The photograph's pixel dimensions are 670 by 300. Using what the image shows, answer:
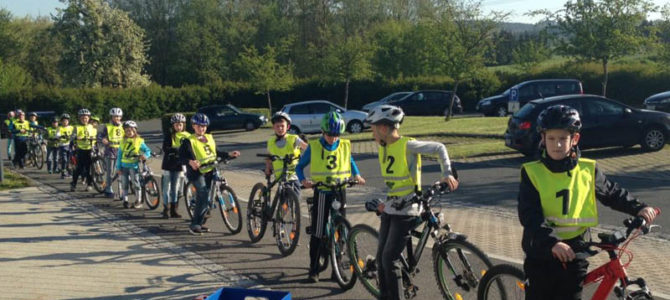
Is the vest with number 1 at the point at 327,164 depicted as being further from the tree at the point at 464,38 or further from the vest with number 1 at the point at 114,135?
the tree at the point at 464,38

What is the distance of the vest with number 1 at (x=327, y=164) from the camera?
6855mm

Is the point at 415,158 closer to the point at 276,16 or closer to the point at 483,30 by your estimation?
the point at 483,30

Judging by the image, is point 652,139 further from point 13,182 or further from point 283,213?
point 13,182

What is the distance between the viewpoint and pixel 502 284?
4645 mm

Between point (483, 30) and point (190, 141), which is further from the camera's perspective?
point (483, 30)

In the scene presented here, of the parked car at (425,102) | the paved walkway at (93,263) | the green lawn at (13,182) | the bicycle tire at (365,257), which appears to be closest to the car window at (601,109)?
the paved walkway at (93,263)

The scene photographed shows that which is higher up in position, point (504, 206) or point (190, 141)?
point (190, 141)

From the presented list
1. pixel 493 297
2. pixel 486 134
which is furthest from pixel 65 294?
pixel 486 134

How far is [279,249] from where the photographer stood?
27.2 ft

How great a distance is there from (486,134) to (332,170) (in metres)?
17.0

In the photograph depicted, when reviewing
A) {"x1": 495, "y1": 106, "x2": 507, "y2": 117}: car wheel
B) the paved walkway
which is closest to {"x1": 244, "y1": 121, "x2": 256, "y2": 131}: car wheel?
{"x1": 495, "y1": 106, "x2": 507, "y2": 117}: car wheel

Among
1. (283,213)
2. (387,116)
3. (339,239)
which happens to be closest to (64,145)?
(283,213)

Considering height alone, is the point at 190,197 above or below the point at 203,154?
below

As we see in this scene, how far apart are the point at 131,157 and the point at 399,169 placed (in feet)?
25.7
